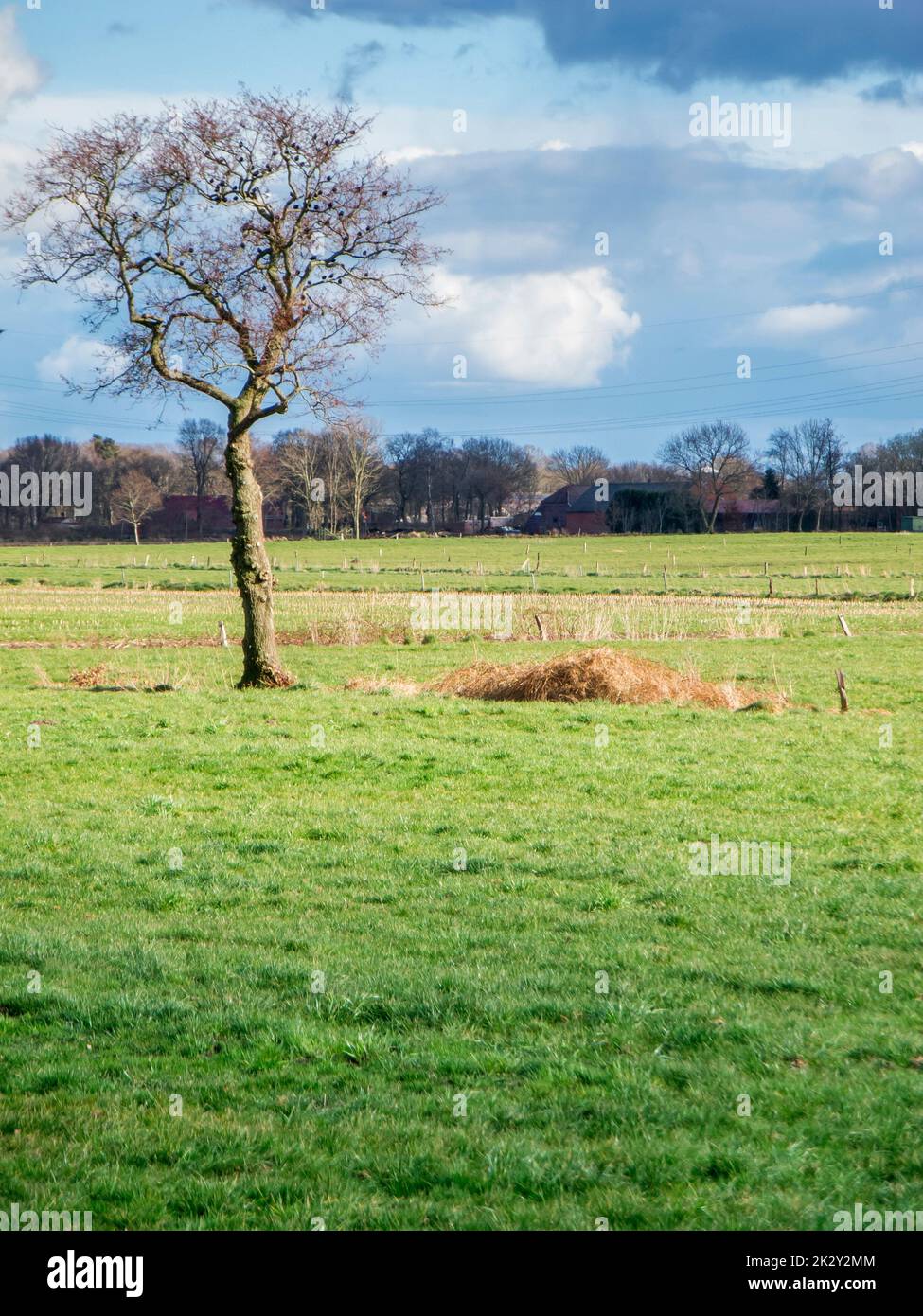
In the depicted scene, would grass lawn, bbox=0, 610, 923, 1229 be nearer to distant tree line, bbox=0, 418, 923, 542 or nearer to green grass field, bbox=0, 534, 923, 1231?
green grass field, bbox=0, 534, 923, 1231

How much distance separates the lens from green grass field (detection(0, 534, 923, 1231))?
5.18m

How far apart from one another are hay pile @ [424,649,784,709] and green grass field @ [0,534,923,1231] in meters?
1.67

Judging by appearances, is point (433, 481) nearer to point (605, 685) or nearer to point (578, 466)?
point (578, 466)

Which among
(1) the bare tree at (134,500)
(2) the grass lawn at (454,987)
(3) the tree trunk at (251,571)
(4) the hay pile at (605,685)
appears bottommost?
(2) the grass lawn at (454,987)

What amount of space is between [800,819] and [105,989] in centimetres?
824

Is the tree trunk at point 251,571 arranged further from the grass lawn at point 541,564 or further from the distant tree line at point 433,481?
the distant tree line at point 433,481

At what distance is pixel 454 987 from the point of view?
25.5 feet

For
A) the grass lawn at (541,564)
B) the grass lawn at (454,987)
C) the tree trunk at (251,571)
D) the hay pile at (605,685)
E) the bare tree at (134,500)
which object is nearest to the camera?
the grass lawn at (454,987)

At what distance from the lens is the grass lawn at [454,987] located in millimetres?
5152

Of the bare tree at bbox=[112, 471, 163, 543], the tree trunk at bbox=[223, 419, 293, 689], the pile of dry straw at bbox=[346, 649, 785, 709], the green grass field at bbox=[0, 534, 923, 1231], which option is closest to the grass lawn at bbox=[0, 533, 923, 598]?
the bare tree at bbox=[112, 471, 163, 543]

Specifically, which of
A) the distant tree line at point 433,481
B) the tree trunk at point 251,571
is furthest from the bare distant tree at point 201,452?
the tree trunk at point 251,571

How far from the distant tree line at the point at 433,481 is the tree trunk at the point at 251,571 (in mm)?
103982

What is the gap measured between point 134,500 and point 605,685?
11736 cm
